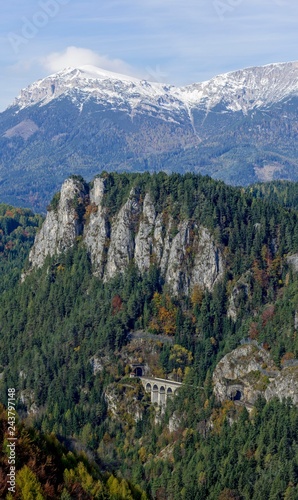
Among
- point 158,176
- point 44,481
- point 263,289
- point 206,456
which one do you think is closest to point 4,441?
point 44,481

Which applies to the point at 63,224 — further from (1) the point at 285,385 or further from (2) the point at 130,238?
(1) the point at 285,385

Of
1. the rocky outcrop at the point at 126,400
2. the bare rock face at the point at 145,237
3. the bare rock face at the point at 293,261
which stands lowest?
the rocky outcrop at the point at 126,400

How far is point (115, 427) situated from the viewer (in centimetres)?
11788

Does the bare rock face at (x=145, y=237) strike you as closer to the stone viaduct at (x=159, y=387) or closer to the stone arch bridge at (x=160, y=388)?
the stone viaduct at (x=159, y=387)

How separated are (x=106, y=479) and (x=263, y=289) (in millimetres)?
57559

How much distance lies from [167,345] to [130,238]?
24548 mm

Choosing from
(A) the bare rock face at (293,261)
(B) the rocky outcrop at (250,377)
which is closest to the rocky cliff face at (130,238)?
(A) the bare rock face at (293,261)

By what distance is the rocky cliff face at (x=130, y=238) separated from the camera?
133250mm

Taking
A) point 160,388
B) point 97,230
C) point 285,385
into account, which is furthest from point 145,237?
point 285,385

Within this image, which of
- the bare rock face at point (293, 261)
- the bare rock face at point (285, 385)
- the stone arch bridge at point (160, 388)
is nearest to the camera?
the bare rock face at point (285, 385)

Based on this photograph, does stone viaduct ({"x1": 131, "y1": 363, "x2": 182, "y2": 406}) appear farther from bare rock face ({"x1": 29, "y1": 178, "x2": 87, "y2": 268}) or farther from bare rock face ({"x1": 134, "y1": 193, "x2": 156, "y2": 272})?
bare rock face ({"x1": 29, "y1": 178, "x2": 87, "y2": 268})

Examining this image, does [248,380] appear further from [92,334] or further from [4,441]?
[4,441]

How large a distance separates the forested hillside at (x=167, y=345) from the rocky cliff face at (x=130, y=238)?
92 centimetres

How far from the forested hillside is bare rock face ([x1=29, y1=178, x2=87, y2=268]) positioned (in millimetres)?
1239
